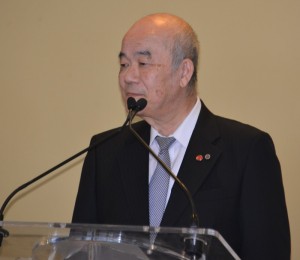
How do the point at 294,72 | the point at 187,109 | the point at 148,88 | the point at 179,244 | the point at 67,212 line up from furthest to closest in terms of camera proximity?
the point at 67,212 → the point at 294,72 → the point at 187,109 → the point at 148,88 → the point at 179,244

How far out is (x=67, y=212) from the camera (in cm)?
280

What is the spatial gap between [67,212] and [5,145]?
0.46 m

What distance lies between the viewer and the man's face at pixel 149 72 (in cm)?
201

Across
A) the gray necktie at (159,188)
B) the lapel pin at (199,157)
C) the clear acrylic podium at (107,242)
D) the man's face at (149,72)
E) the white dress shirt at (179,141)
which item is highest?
the man's face at (149,72)

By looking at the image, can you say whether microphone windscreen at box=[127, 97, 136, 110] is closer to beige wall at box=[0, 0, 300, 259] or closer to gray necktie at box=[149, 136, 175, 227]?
gray necktie at box=[149, 136, 175, 227]

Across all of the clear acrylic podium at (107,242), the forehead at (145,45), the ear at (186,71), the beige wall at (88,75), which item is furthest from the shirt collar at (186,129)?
the clear acrylic podium at (107,242)

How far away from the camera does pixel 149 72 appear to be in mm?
2021

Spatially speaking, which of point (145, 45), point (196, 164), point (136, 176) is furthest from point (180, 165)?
point (145, 45)

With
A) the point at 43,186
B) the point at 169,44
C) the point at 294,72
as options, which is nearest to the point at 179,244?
the point at 169,44

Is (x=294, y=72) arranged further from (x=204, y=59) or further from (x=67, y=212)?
(x=67, y=212)

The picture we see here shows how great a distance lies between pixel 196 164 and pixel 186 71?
0.37m

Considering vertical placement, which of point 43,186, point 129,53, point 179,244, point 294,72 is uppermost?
point 294,72

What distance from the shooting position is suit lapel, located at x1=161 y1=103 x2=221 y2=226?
1.88 m

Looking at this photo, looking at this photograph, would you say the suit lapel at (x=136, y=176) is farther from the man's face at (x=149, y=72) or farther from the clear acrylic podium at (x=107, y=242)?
the clear acrylic podium at (x=107, y=242)
